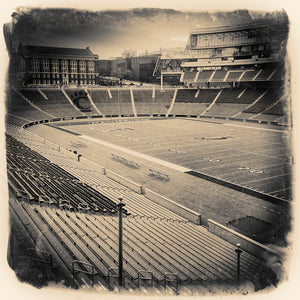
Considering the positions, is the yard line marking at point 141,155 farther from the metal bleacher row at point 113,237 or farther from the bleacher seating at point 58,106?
the bleacher seating at point 58,106

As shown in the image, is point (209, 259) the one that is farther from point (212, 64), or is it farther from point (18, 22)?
point (212, 64)

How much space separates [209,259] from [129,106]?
136ft

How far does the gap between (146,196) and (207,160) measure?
7.97 metres

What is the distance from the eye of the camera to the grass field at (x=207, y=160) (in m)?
9.48

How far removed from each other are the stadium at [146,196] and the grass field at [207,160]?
0.22 ft

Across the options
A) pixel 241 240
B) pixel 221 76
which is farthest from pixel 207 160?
pixel 221 76

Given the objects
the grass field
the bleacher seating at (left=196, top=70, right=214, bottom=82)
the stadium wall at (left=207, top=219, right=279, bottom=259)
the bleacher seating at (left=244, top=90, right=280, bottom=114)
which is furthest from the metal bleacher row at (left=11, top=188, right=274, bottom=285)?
the bleacher seating at (left=196, top=70, right=214, bottom=82)

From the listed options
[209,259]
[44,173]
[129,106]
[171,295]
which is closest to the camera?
[171,295]

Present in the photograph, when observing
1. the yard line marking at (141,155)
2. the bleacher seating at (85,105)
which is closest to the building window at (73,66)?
the yard line marking at (141,155)

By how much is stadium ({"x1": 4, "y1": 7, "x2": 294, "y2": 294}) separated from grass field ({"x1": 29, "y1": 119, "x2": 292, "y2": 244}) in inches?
2.6

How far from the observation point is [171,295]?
166 inches

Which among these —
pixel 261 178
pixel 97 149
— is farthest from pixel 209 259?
pixel 97 149

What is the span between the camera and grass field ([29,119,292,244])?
373 inches

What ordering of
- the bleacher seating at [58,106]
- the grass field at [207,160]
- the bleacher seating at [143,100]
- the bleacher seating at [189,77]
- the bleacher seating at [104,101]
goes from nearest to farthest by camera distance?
the grass field at [207,160]
the bleacher seating at [58,106]
the bleacher seating at [104,101]
the bleacher seating at [143,100]
the bleacher seating at [189,77]
